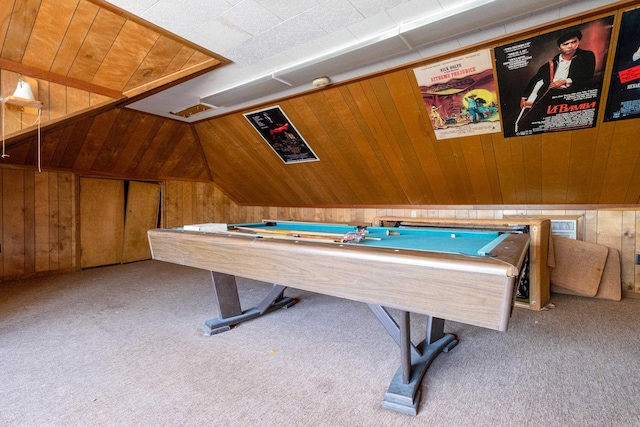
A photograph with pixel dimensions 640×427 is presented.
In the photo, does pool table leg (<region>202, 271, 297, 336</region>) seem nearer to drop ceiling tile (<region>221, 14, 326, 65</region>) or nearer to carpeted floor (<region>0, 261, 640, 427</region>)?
carpeted floor (<region>0, 261, 640, 427</region>)

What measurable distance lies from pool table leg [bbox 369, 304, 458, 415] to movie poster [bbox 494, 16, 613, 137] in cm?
175

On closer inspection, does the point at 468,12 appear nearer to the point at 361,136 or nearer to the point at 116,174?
the point at 361,136

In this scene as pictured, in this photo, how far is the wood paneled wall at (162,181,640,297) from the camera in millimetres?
2973

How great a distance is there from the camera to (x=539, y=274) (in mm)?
2730

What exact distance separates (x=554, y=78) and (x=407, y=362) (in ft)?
7.01

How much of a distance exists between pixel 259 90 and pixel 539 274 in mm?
2929

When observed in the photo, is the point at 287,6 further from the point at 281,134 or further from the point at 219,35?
the point at 281,134

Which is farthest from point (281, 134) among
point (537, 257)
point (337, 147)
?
point (537, 257)

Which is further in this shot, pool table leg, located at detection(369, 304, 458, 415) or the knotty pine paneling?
the knotty pine paneling

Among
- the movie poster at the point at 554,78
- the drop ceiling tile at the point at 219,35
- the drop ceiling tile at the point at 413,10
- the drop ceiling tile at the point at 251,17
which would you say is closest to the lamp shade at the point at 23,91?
the drop ceiling tile at the point at 219,35

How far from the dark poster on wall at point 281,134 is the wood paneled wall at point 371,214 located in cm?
112

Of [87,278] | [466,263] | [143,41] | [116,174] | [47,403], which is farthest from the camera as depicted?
[116,174]

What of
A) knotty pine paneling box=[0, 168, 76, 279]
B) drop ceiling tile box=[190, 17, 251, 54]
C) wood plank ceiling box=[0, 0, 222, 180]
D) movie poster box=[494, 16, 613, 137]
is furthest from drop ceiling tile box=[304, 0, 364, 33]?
knotty pine paneling box=[0, 168, 76, 279]

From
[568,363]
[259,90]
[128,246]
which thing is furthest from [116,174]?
[568,363]
